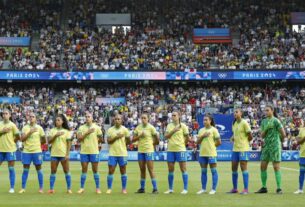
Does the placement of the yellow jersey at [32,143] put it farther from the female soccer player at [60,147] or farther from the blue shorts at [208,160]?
the blue shorts at [208,160]

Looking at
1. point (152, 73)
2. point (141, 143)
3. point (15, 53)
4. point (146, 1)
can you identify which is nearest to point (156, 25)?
point (146, 1)

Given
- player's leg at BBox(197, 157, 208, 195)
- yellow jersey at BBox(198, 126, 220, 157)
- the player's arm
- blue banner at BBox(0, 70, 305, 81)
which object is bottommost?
player's leg at BBox(197, 157, 208, 195)

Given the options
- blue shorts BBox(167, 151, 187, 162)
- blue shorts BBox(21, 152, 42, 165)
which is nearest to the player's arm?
blue shorts BBox(21, 152, 42, 165)

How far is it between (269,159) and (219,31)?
4202 centimetres

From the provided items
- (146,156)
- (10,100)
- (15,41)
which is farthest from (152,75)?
(146,156)

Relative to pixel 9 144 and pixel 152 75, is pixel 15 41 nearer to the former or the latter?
pixel 152 75

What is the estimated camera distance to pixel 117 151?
61.8 ft

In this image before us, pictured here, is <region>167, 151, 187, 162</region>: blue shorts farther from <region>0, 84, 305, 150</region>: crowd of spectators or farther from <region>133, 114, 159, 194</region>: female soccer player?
<region>0, 84, 305, 150</region>: crowd of spectators

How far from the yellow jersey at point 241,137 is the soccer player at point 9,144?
21.4ft

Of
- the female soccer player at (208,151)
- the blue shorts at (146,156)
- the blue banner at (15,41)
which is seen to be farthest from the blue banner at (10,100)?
the female soccer player at (208,151)

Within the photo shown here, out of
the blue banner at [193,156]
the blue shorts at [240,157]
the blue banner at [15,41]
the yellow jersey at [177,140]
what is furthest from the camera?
Answer: the blue banner at [15,41]

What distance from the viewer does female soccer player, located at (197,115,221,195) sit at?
18703 mm

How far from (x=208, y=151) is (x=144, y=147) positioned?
1878mm

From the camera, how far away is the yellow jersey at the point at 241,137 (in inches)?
736
